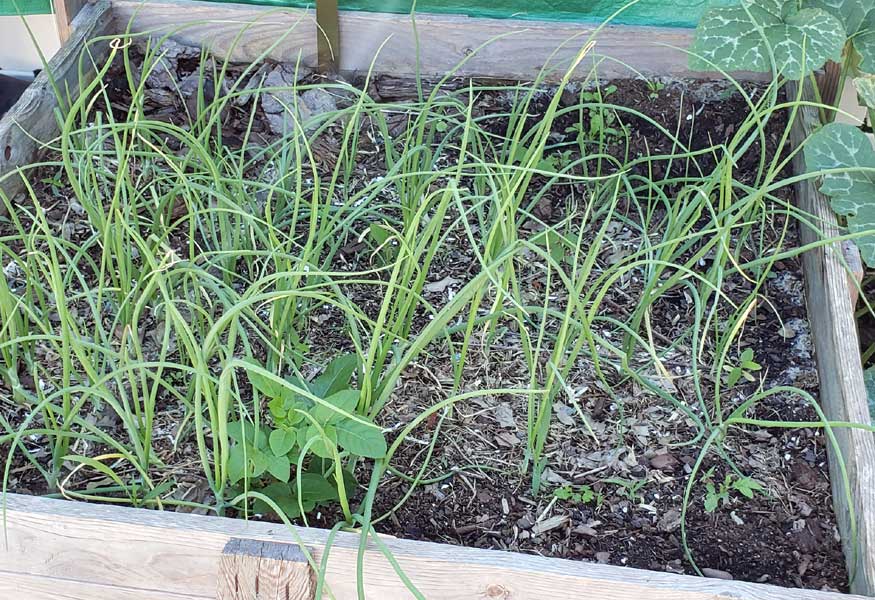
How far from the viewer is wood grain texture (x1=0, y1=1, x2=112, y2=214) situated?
1614mm

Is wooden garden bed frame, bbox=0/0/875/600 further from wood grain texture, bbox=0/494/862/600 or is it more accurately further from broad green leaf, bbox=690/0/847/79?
broad green leaf, bbox=690/0/847/79

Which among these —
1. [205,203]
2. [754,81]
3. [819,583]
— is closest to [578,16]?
[754,81]

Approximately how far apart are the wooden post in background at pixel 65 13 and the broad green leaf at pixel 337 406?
1203 mm

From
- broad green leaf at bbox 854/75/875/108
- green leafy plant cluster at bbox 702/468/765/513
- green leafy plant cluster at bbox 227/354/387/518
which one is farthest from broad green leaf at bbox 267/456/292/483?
broad green leaf at bbox 854/75/875/108

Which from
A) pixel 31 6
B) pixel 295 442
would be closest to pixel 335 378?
pixel 295 442

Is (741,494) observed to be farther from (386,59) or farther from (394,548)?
(386,59)

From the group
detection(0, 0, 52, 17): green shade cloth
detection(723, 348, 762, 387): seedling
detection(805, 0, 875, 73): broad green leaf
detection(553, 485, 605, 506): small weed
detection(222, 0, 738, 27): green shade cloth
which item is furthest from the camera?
detection(0, 0, 52, 17): green shade cloth

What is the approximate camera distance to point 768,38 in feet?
4.86

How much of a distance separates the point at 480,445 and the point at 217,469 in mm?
388

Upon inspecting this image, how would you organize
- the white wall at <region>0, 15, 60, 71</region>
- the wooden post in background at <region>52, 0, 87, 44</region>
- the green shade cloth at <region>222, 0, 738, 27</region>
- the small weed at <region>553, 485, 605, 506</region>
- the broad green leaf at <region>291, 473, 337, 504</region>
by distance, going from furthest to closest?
1. the white wall at <region>0, 15, 60, 71</region>
2. the green shade cloth at <region>222, 0, 738, 27</region>
3. the wooden post in background at <region>52, 0, 87, 44</region>
4. the small weed at <region>553, 485, 605, 506</region>
5. the broad green leaf at <region>291, 473, 337, 504</region>

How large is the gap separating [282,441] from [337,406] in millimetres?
80

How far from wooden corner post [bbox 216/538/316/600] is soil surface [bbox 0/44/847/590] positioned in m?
0.17

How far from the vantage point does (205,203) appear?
159cm

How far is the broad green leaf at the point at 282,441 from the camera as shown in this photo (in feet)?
3.58
